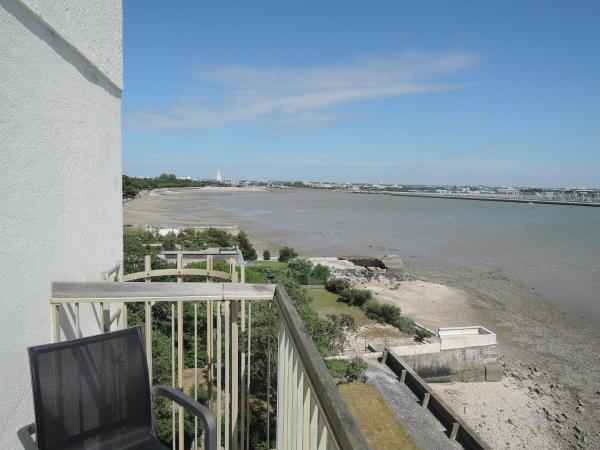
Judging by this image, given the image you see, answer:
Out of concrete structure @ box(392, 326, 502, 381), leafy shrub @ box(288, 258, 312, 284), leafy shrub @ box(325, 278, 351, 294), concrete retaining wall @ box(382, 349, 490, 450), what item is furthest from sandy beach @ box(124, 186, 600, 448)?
leafy shrub @ box(288, 258, 312, 284)

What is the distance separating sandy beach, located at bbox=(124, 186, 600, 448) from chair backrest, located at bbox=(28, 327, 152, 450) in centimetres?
1256

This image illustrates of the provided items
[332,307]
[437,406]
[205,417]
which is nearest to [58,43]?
[205,417]

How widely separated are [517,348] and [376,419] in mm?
10231

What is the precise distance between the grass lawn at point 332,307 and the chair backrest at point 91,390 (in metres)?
18.6

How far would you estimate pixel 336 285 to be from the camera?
25.2 metres

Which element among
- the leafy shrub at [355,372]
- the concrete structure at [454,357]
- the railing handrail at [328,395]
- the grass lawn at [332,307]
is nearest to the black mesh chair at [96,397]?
the railing handrail at [328,395]

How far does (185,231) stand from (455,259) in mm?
22657

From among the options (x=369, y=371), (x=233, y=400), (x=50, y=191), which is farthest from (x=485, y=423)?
(x=50, y=191)

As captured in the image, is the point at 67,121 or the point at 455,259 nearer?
the point at 67,121

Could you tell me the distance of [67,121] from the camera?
269cm

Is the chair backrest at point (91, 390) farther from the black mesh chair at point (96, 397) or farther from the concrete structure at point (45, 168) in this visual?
the concrete structure at point (45, 168)

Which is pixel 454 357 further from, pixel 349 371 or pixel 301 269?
pixel 301 269

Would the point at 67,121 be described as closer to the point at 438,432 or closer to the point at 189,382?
the point at 189,382

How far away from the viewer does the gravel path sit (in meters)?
11.5
